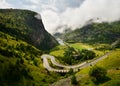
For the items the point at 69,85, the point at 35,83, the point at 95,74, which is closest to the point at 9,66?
the point at 35,83

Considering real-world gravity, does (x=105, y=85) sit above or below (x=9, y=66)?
below


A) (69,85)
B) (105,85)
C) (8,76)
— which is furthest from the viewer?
(8,76)

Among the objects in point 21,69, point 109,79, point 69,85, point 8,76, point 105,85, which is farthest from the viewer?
point 21,69

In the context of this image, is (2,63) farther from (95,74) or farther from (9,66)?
(95,74)

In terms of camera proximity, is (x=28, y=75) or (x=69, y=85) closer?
(x=69, y=85)

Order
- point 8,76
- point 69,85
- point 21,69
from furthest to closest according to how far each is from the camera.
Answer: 1. point 21,69
2. point 8,76
3. point 69,85

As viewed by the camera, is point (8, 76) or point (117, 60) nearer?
point (8, 76)

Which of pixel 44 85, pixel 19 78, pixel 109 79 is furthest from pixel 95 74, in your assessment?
pixel 19 78

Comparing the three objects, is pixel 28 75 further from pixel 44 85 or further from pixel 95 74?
pixel 95 74

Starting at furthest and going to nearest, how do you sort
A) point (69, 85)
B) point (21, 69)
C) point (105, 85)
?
point (21, 69) → point (69, 85) → point (105, 85)
